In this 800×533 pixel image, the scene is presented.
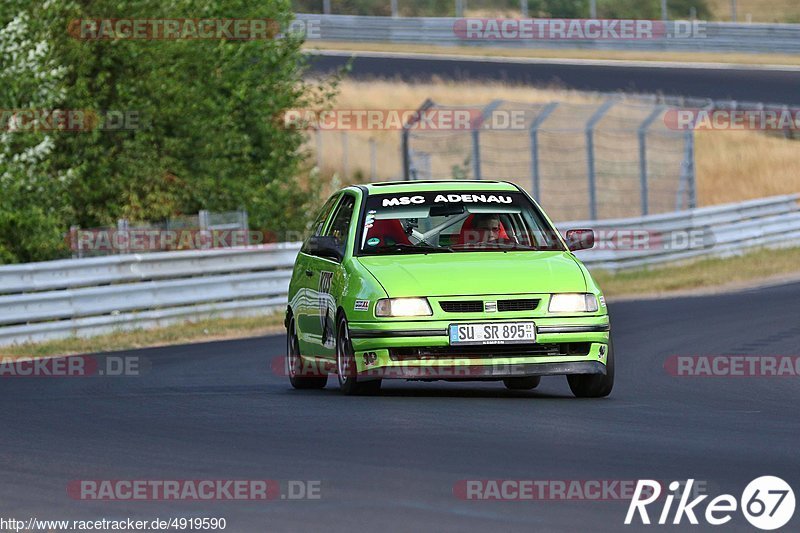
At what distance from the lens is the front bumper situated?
10.7 m

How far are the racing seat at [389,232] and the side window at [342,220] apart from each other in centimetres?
24

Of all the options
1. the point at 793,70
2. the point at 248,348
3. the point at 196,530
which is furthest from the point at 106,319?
the point at 793,70

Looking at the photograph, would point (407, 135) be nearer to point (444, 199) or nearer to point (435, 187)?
point (435, 187)

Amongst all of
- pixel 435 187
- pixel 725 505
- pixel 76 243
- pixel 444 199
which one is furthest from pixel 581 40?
pixel 725 505

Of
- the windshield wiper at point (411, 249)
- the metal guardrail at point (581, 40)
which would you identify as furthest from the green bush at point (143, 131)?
the metal guardrail at point (581, 40)

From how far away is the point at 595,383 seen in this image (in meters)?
11.3

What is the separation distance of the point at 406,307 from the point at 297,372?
245cm

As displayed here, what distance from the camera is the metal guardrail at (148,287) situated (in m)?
19.7

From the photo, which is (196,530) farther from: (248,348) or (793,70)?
(793,70)

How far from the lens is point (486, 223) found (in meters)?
12.0

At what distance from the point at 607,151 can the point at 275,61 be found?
13.8 meters

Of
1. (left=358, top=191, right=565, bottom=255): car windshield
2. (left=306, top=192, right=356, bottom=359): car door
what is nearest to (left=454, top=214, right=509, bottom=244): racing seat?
(left=358, top=191, right=565, bottom=255): car windshield

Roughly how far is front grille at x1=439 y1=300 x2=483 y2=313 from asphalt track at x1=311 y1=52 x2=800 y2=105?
3323 cm

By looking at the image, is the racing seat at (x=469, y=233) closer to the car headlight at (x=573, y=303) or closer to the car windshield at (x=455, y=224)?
the car windshield at (x=455, y=224)
